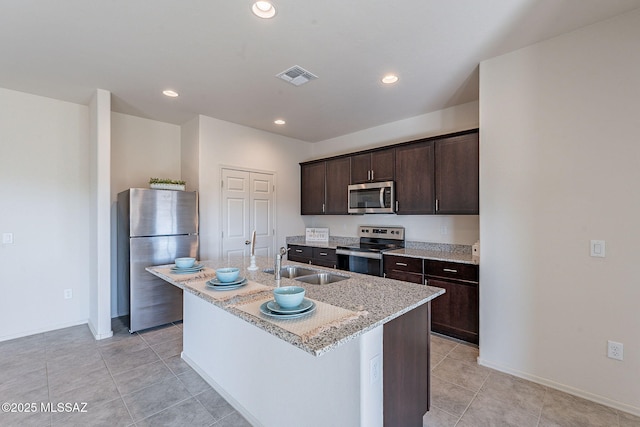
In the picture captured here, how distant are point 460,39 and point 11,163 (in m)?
4.55

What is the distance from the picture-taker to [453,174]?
3295 mm

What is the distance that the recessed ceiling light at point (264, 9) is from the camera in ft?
6.11

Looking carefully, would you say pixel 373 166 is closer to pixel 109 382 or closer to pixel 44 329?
pixel 109 382

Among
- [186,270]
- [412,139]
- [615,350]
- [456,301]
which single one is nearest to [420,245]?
[456,301]

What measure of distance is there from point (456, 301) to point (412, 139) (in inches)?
87.7

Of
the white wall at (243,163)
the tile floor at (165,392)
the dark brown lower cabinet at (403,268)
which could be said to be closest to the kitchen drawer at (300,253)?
the white wall at (243,163)

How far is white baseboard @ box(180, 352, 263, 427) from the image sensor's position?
1897 mm

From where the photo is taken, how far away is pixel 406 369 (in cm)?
159

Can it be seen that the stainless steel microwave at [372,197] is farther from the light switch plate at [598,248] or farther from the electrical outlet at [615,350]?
the electrical outlet at [615,350]

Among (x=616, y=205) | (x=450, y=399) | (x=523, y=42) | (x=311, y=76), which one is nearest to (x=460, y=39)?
(x=523, y=42)

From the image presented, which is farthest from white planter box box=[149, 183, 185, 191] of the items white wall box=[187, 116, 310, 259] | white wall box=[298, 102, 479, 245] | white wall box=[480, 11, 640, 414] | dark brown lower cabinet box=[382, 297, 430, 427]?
white wall box=[480, 11, 640, 414]

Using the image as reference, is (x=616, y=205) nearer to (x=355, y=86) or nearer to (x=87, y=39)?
(x=355, y=86)

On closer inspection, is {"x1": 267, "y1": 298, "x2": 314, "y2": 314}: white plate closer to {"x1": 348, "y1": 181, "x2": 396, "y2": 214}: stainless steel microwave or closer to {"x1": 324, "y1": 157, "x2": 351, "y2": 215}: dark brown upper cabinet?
{"x1": 348, "y1": 181, "x2": 396, "y2": 214}: stainless steel microwave

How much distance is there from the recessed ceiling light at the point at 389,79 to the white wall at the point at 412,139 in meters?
1.19
